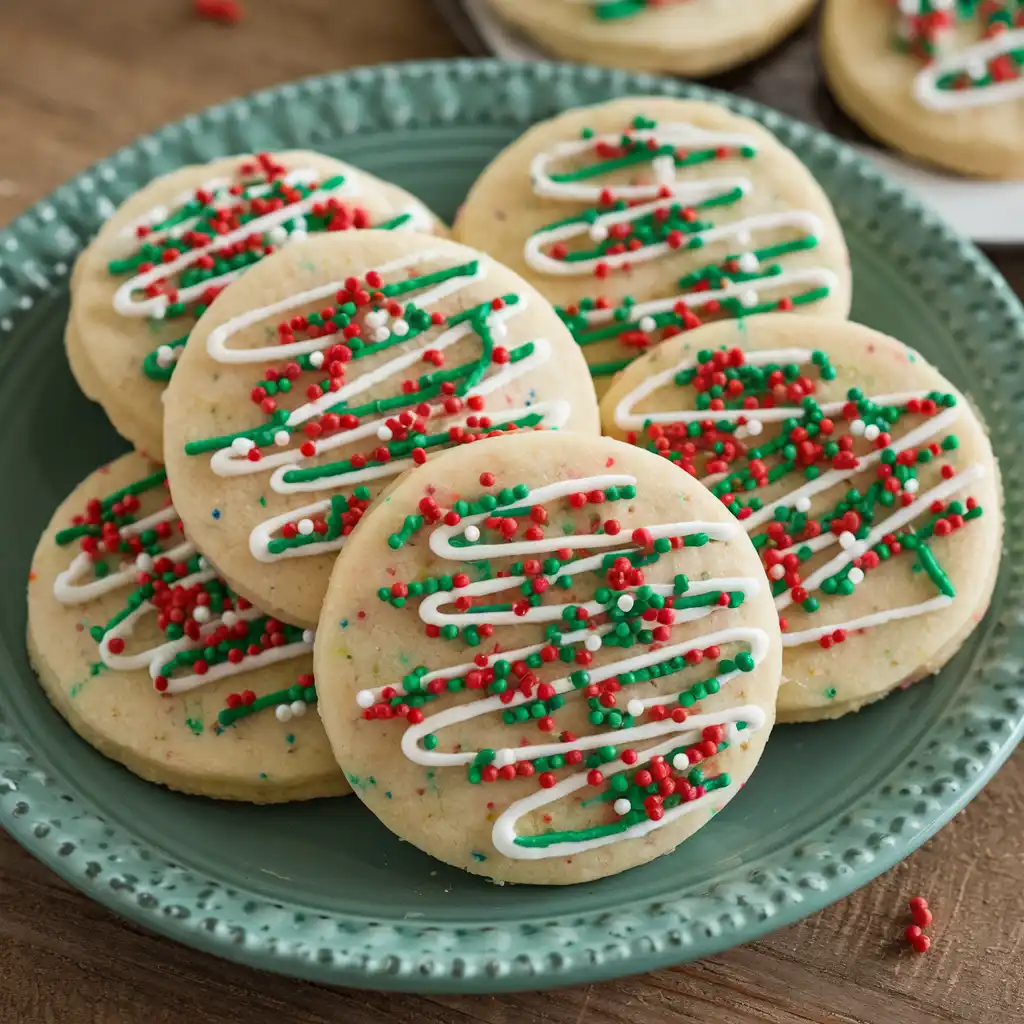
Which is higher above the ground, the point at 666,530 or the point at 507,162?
the point at 507,162

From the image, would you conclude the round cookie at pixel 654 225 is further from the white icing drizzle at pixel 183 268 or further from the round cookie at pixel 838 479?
the white icing drizzle at pixel 183 268

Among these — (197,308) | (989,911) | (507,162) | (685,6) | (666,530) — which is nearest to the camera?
(666,530)

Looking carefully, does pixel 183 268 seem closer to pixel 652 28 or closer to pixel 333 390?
pixel 333 390

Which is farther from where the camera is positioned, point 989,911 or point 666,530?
point 989,911

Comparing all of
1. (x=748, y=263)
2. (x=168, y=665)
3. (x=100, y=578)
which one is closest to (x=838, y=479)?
(x=748, y=263)

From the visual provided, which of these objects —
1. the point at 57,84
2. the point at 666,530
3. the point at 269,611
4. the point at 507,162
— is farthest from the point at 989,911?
the point at 57,84

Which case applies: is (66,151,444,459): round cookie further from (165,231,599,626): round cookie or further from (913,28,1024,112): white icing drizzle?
(913,28,1024,112): white icing drizzle

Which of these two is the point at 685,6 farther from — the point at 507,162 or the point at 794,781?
the point at 794,781
